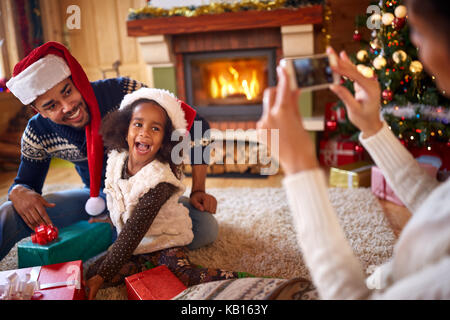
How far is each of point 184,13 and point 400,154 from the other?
225cm

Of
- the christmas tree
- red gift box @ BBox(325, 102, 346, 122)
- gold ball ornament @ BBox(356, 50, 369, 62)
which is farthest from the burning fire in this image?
the christmas tree

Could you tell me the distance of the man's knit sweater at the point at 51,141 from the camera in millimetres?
1453

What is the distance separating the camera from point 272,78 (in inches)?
110

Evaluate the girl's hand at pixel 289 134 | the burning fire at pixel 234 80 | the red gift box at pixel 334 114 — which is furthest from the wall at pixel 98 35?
the girl's hand at pixel 289 134

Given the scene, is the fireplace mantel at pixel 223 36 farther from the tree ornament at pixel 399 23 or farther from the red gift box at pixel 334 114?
the tree ornament at pixel 399 23

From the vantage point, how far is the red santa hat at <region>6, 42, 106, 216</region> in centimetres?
127

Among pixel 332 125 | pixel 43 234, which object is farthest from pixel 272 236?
pixel 332 125

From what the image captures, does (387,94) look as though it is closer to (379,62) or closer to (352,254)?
(379,62)

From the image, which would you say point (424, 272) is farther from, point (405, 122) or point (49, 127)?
point (405, 122)

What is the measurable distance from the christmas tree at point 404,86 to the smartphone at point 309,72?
1.39 metres

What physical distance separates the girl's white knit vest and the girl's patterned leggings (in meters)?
0.03

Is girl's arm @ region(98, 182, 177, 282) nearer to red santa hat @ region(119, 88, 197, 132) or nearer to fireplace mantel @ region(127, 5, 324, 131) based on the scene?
red santa hat @ region(119, 88, 197, 132)

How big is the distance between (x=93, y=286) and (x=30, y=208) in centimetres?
44

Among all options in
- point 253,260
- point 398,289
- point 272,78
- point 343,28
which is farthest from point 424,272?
point 343,28
